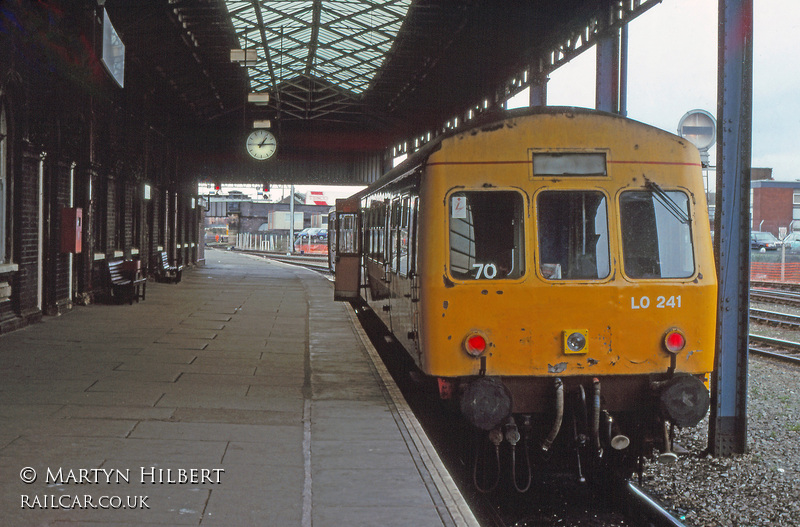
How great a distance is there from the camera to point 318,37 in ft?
75.8

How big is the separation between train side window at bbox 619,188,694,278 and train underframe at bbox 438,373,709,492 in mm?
812

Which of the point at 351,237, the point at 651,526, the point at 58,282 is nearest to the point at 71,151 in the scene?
the point at 58,282

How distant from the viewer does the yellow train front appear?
626cm

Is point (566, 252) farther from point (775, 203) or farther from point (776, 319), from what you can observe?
point (775, 203)

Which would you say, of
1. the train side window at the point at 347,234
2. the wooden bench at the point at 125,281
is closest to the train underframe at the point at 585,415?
the train side window at the point at 347,234

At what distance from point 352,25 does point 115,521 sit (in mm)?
18067

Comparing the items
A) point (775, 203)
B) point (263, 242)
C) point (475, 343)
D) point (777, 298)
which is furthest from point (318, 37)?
point (263, 242)

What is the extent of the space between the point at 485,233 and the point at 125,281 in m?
12.0

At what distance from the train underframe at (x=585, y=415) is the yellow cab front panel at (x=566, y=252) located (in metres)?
0.13

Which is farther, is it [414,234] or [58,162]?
[58,162]

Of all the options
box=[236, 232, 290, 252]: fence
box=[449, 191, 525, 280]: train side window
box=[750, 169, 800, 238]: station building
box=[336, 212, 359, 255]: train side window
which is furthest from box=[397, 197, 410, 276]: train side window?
box=[236, 232, 290, 252]: fence

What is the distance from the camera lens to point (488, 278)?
6.35 metres

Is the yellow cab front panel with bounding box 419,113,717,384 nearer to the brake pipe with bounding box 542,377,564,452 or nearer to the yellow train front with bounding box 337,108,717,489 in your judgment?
the yellow train front with bounding box 337,108,717,489

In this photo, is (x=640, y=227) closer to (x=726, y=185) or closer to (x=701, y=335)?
(x=701, y=335)
